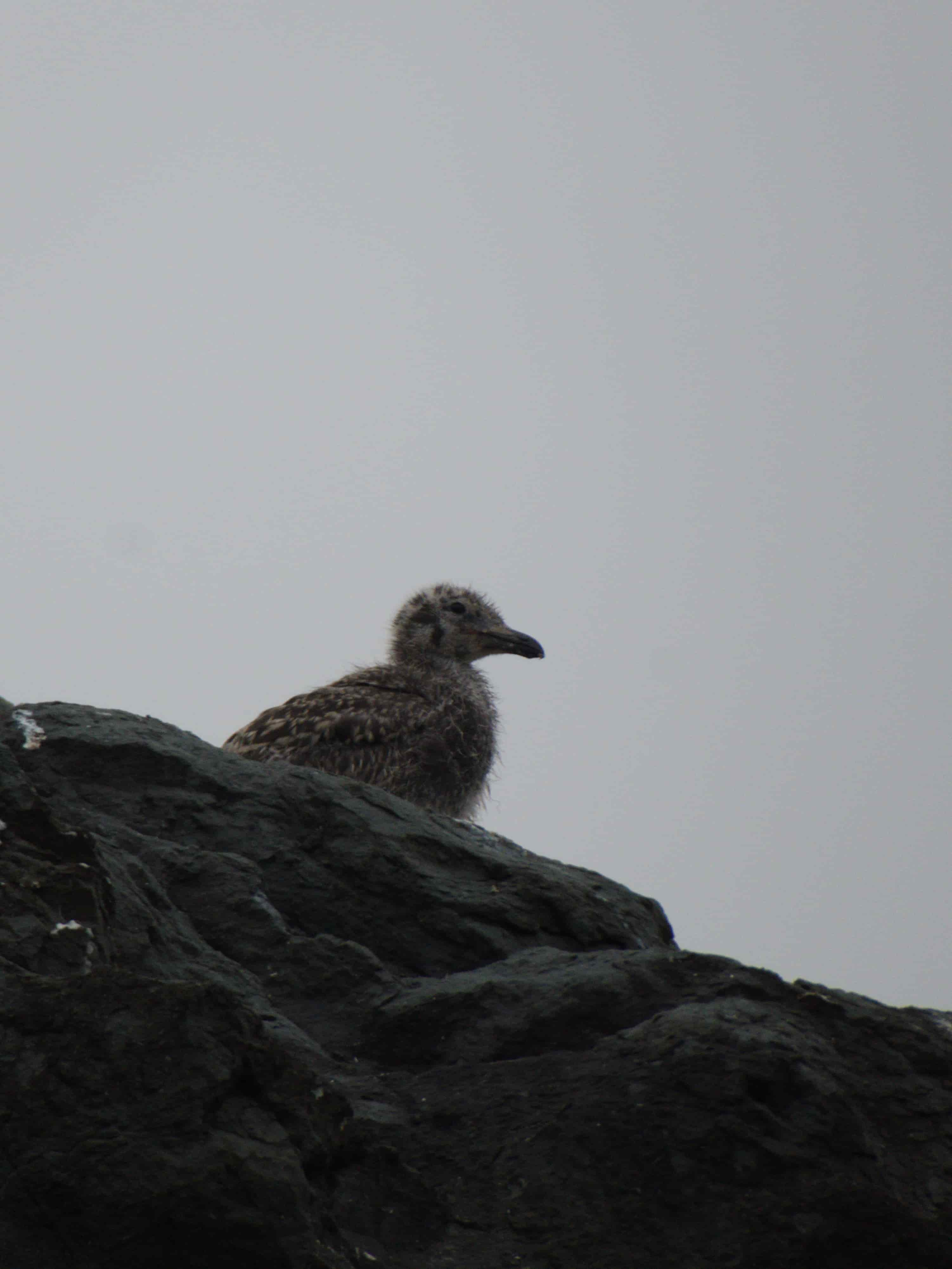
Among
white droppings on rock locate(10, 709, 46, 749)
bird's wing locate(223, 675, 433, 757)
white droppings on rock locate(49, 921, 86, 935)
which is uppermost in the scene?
bird's wing locate(223, 675, 433, 757)

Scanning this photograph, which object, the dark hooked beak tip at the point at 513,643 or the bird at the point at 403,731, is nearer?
the bird at the point at 403,731

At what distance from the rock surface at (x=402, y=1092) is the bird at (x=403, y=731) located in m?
3.28

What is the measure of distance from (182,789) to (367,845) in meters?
0.79

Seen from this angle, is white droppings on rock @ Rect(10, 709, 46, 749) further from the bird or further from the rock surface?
the bird

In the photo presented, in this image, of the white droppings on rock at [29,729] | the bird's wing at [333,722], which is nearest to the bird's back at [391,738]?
the bird's wing at [333,722]

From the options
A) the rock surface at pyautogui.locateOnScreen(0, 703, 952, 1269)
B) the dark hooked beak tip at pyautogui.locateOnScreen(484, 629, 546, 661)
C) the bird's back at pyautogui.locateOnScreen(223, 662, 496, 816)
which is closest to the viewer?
the rock surface at pyautogui.locateOnScreen(0, 703, 952, 1269)

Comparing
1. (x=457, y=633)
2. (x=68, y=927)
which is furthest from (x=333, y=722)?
(x=68, y=927)

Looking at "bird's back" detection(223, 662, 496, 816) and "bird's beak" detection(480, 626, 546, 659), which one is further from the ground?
"bird's beak" detection(480, 626, 546, 659)

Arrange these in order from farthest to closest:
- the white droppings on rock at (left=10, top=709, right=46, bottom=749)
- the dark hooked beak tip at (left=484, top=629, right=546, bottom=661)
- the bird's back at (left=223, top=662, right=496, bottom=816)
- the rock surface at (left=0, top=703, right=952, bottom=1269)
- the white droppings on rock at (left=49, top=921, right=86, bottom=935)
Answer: the dark hooked beak tip at (left=484, top=629, right=546, bottom=661) < the bird's back at (left=223, top=662, right=496, bottom=816) < the white droppings on rock at (left=10, top=709, right=46, bottom=749) < the white droppings on rock at (left=49, top=921, right=86, bottom=935) < the rock surface at (left=0, top=703, right=952, bottom=1269)

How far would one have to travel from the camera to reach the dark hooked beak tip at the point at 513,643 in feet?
34.3

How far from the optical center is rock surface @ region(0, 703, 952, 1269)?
295cm

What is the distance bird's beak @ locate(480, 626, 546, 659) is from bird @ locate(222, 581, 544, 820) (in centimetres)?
2

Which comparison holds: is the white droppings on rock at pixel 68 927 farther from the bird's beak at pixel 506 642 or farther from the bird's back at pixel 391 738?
the bird's beak at pixel 506 642

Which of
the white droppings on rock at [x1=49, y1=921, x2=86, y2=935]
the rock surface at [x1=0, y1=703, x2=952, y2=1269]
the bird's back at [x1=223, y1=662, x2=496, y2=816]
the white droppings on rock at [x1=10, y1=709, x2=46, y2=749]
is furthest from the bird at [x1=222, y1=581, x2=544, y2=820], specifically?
the white droppings on rock at [x1=49, y1=921, x2=86, y2=935]
